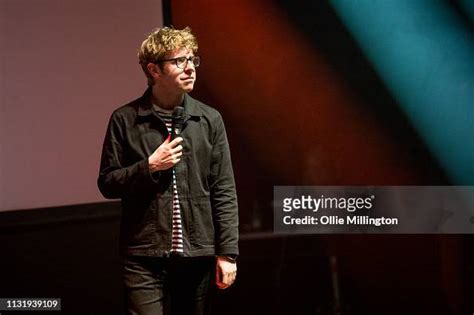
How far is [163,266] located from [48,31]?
204 cm

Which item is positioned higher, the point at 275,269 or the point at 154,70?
the point at 154,70

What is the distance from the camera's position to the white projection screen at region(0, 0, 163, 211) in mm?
4523

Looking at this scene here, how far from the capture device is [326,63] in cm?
442

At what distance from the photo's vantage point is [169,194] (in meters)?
3.15

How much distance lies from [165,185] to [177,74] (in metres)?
0.48

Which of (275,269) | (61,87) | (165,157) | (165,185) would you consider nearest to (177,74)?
(165,157)

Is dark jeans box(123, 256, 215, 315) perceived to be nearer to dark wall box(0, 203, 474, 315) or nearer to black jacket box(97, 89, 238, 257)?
black jacket box(97, 89, 238, 257)

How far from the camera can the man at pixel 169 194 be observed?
123 inches

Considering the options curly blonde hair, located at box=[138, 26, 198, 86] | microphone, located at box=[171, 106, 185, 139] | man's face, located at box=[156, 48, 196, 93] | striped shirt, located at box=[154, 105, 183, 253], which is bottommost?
striped shirt, located at box=[154, 105, 183, 253]

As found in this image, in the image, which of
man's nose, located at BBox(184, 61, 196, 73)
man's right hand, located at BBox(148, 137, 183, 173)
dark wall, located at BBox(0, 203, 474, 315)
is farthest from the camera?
dark wall, located at BBox(0, 203, 474, 315)

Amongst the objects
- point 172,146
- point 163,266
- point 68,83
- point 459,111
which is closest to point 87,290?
point 68,83

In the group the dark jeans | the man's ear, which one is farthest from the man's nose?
the dark jeans

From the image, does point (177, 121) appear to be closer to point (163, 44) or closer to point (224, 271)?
point (163, 44)

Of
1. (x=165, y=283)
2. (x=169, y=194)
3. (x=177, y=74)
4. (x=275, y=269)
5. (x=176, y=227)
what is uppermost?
(x=177, y=74)
